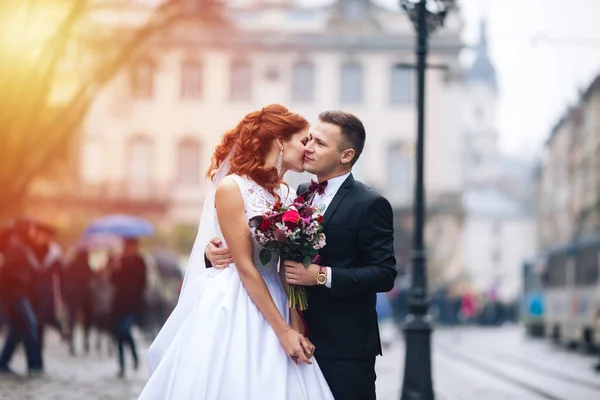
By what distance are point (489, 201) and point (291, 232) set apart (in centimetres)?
12111

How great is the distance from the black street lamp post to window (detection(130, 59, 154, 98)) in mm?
45518

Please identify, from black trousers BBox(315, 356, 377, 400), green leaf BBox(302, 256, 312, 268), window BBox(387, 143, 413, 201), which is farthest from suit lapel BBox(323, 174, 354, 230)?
window BBox(387, 143, 413, 201)

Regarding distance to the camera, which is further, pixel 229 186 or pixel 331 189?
pixel 331 189

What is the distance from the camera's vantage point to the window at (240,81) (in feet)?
196

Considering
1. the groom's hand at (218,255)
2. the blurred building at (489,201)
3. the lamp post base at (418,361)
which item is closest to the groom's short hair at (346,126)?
the groom's hand at (218,255)

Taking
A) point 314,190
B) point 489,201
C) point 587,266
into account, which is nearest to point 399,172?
point 587,266

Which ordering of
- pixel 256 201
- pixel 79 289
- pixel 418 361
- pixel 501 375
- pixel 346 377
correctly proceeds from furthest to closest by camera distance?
pixel 79 289, pixel 501 375, pixel 418 361, pixel 256 201, pixel 346 377

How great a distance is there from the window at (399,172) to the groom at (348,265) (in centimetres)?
5204

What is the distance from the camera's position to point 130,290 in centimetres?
1578

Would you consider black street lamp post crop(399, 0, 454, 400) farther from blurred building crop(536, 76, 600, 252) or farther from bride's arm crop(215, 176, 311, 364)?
blurred building crop(536, 76, 600, 252)

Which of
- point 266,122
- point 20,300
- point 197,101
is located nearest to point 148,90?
point 197,101

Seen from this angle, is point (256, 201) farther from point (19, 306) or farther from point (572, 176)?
point (572, 176)

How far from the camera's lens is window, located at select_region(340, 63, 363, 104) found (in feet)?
197

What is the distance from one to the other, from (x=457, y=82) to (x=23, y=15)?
38761 millimetres
